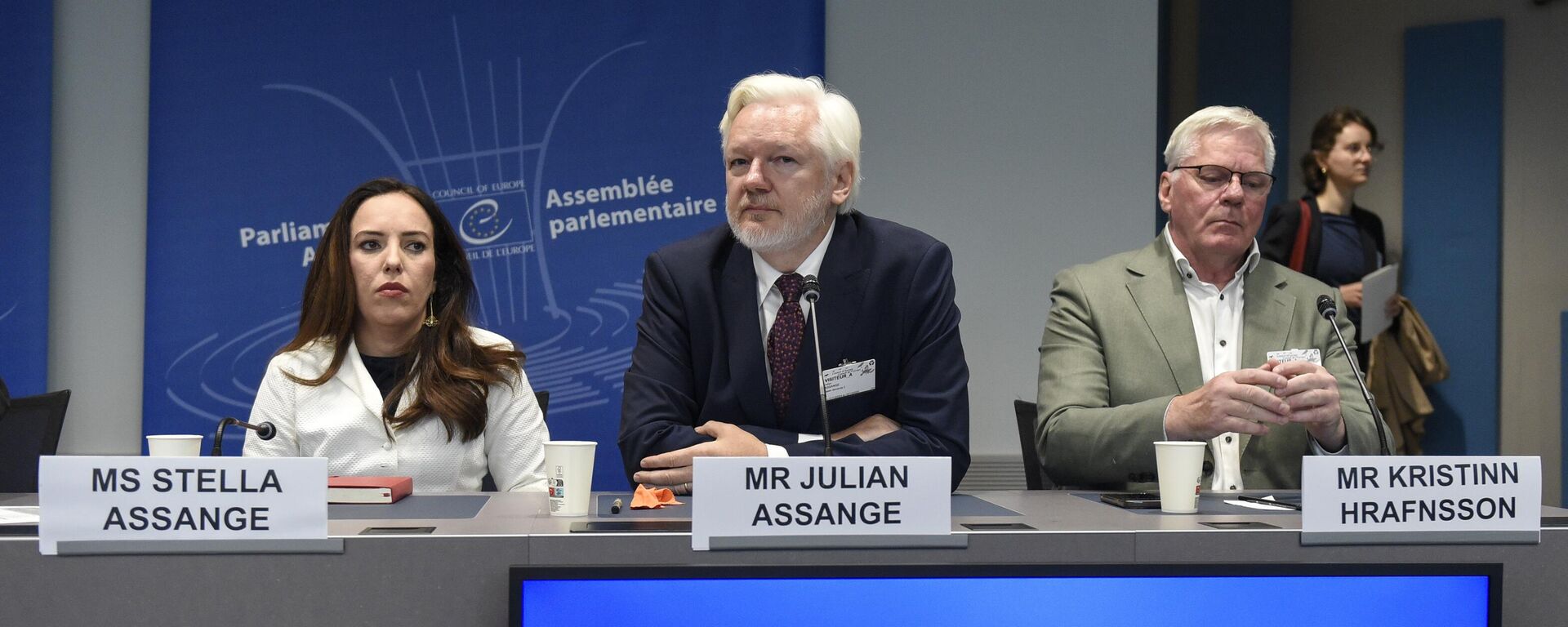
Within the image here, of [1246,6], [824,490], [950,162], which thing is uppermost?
[1246,6]

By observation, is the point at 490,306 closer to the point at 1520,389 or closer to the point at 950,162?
the point at 950,162

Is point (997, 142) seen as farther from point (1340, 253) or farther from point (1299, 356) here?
point (1299, 356)

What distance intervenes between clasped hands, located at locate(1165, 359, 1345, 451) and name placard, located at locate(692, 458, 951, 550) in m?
0.76

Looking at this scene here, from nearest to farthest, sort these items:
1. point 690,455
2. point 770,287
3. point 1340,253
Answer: point 690,455 → point 770,287 → point 1340,253

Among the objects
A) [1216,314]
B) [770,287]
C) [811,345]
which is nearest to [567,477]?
[811,345]

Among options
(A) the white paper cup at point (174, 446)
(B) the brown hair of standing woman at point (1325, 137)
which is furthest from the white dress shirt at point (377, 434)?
(B) the brown hair of standing woman at point (1325, 137)

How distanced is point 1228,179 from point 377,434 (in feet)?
5.35

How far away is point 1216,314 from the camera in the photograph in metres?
2.34

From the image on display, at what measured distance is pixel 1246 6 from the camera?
520 cm

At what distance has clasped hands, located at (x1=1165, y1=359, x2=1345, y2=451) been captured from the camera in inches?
73.0

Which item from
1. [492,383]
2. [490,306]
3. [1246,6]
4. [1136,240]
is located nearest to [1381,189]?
[1246,6]

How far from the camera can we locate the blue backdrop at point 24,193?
12.0ft

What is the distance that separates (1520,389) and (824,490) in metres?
4.60

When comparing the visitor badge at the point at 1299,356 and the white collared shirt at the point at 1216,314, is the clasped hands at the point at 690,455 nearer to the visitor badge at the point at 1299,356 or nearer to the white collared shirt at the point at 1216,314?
the visitor badge at the point at 1299,356
